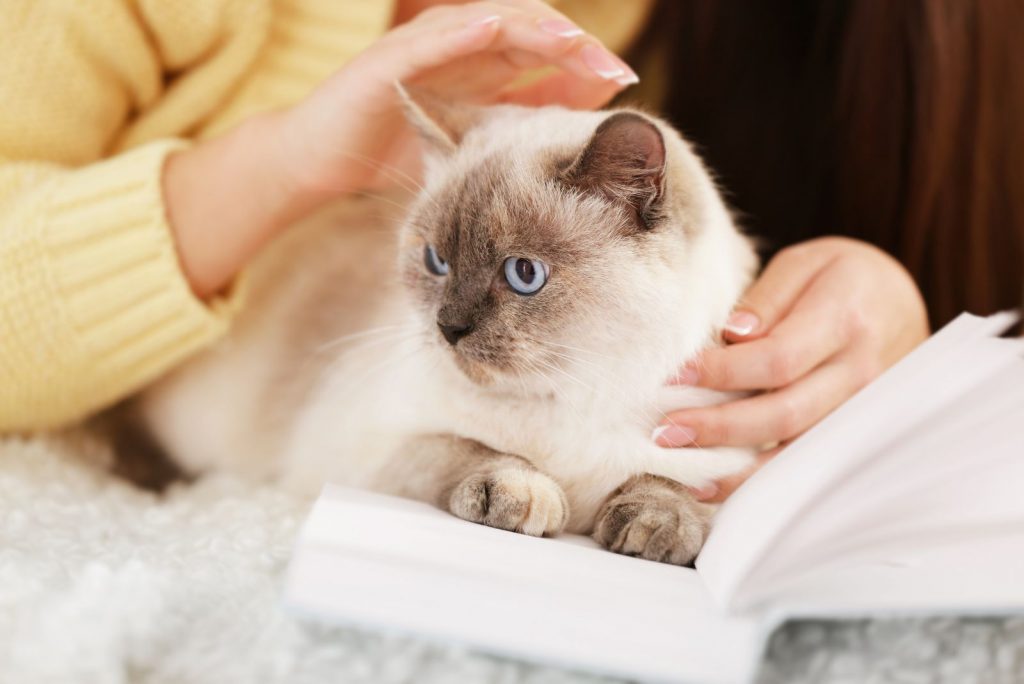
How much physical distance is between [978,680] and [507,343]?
0.56 m

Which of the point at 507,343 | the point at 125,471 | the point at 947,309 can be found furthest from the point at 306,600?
the point at 947,309

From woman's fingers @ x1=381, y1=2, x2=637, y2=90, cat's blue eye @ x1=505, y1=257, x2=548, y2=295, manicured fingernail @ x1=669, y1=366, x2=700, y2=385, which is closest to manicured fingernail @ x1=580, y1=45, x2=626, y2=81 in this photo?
woman's fingers @ x1=381, y1=2, x2=637, y2=90

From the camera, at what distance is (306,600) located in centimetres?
69

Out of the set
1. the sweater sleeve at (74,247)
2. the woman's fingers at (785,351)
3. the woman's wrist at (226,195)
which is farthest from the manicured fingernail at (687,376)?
the sweater sleeve at (74,247)

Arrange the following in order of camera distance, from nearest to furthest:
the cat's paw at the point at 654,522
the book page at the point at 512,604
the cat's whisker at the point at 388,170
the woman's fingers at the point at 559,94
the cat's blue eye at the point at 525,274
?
the book page at the point at 512,604 → the cat's paw at the point at 654,522 → the cat's blue eye at the point at 525,274 → the cat's whisker at the point at 388,170 → the woman's fingers at the point at 559,94

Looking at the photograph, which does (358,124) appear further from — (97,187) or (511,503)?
(511,503)

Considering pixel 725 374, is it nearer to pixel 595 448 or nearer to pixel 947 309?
pixel 595 448

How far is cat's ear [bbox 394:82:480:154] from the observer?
1.13 m

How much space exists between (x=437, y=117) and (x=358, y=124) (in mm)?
134

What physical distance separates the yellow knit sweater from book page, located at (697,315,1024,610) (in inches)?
36.5

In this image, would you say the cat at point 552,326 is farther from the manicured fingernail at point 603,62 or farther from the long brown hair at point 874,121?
the long brown hair at point 874,121

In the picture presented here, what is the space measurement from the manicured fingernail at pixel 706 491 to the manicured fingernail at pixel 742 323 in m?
0.20

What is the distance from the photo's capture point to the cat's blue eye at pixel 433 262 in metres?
1.11

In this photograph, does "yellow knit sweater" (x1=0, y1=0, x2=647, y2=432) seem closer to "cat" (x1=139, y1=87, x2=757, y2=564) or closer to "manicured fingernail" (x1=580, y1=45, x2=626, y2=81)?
"cat" (x1=139, y1=87, x2=757, y2=564)
